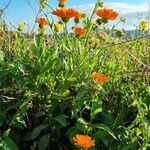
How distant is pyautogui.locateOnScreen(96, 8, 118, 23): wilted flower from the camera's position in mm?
2707

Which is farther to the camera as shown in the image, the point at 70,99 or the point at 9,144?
the point at 70,99

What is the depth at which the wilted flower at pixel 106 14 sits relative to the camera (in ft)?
8.88

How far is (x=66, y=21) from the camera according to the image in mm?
2705

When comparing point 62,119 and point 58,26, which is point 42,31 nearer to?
point 58,26

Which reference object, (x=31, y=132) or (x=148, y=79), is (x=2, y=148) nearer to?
(x=31, y=132)

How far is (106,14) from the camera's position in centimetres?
272

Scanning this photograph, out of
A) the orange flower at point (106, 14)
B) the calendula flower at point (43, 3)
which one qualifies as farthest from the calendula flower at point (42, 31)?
the orange flower at point (106, 14)

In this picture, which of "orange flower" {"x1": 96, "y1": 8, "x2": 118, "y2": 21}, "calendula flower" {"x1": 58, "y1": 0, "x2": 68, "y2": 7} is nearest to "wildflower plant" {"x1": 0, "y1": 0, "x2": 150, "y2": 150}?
"orange flower" {"x1": 96, "y1": 8, "x2": 118, "y2": 21}

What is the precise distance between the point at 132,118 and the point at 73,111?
13.4 inches

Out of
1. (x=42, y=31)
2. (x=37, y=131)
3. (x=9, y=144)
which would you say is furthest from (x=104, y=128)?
(x=42, y=31)

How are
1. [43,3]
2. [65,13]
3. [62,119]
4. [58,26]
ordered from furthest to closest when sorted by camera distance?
[43,3] < [58,26] < [65,13] < [62,119]

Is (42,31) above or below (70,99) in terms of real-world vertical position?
above

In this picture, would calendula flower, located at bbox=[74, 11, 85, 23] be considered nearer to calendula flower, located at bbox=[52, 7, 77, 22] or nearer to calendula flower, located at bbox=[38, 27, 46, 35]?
calendula flower, located at bbox=[52, 7, 77, 22]

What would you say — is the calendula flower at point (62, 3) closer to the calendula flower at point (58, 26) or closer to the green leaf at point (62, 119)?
the calendula flower at point (58, 26)
